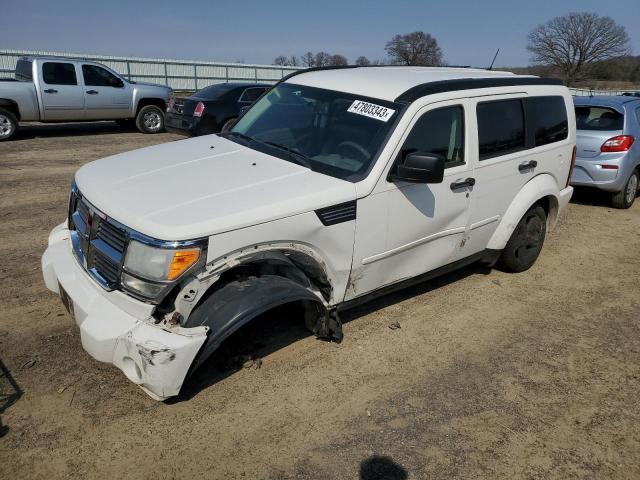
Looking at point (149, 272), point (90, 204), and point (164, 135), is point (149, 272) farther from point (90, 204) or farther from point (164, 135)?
point (164, 135)

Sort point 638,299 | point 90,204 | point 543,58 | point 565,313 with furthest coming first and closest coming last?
1. point 543,58
2. point 638,299
3. point 565,313
4. point 90,204

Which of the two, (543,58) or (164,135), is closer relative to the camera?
(164,135)

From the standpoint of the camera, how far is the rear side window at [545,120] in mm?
4883

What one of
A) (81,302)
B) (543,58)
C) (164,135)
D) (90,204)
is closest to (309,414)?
(81,302)

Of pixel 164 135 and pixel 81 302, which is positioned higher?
pixel 81 302

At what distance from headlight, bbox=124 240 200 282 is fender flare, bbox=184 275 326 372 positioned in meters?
0.29

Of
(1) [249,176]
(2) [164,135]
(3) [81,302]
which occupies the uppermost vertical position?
(1) [249,176]

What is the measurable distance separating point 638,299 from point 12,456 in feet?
17.1

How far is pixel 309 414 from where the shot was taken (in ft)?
10.6

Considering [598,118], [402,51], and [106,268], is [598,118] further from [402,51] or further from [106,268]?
[402,51]

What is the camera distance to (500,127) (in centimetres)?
454

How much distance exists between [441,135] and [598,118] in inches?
204

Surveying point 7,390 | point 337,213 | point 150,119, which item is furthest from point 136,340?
point 150,119

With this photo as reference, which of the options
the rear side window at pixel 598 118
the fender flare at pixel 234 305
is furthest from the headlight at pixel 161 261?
the rear side window at pixel 598 118
